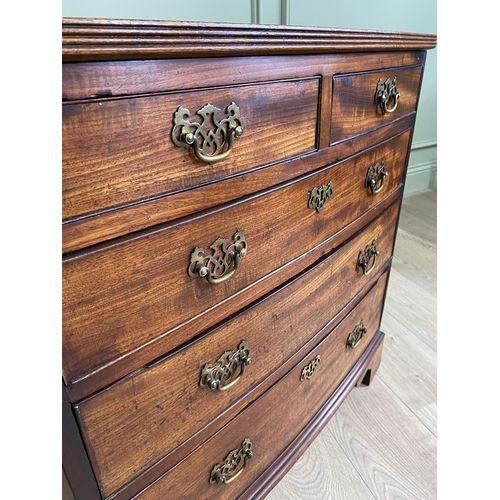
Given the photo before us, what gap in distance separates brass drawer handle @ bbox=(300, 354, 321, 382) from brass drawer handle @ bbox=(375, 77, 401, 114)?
0.54 m

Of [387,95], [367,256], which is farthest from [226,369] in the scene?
[387,95]

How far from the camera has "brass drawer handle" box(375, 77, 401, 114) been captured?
71 centimetres

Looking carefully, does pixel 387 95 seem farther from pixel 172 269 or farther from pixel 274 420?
pixel 274 420

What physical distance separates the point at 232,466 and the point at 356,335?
0.46 metres

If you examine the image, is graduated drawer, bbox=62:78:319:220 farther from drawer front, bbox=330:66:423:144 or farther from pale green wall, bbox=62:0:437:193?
pale green wall, bbox=62:0:437:193

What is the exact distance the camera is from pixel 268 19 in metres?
1.33

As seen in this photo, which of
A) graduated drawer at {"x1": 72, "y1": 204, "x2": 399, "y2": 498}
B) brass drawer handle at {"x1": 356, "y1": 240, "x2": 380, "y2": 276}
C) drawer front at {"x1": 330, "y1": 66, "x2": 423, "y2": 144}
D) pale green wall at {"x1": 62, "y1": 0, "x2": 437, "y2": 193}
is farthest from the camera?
pale green wall at {"x1": 62, "y1": 0, "x2": 437, "y2": 193}

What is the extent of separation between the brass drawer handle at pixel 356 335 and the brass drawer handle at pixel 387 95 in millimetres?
545

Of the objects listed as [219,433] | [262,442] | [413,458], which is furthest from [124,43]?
[413,458]

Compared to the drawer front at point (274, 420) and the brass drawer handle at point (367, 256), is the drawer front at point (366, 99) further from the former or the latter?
the drawer front at point (274, 420)

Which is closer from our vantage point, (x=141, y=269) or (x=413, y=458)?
(x=141, y=269)

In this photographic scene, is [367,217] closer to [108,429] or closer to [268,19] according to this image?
[108,429]

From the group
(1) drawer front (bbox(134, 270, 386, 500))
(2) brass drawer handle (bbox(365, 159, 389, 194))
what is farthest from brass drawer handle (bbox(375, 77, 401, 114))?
(1) drawer front (bbox(134, 270, 386, 500))
